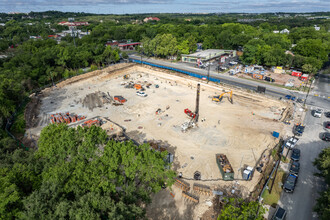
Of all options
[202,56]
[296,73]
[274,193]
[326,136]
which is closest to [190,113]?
[274,193]

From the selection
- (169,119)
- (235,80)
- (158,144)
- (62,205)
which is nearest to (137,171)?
(62,205)

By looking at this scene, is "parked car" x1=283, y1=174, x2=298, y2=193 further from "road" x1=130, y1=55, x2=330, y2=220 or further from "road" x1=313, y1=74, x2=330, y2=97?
"road" x1=313, y1=74, x2=330, y2=97

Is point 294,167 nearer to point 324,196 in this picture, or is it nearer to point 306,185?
point 306,185

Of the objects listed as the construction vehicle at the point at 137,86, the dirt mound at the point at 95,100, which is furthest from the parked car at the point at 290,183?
the construction vehicle at the point at 137,86

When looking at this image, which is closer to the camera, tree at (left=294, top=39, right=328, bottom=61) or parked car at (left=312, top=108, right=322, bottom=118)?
parked car at (left=312, top=108, right=322, bottom=118)

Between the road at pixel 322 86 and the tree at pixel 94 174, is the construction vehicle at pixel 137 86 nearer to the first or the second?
the tree at pixel 94 174

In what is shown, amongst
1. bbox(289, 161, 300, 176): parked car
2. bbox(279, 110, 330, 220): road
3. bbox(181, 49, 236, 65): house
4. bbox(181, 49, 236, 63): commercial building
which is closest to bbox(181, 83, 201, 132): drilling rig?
bbox(289, 161, 300, 176): parked car
